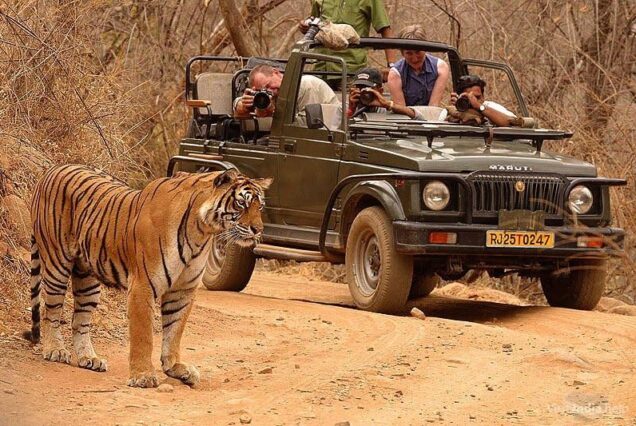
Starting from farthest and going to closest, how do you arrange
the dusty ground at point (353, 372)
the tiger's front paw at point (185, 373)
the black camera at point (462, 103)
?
1. the black camera at point (462, 103)
2. the tiger's front paw at point (185, 373)
3. the dusty ground at point (353, 372)

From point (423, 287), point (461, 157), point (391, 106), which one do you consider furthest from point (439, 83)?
point (461, 157)

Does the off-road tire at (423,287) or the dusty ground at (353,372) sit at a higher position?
the dusty ground at (353,372)

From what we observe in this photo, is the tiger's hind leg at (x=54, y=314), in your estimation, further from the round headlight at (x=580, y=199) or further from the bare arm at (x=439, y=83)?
the bare arm at (x=439, y=83)

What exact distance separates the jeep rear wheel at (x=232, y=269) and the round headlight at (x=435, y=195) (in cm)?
228

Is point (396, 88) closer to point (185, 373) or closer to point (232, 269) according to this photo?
point (232, 269)

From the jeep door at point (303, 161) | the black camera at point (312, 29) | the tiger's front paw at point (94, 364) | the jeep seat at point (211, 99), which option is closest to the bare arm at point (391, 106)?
the jeep door at point (303, 161)

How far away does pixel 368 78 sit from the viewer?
11773 millimetres

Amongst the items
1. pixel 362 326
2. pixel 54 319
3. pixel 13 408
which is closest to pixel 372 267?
pixel 362 326

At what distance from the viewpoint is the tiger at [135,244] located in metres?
7.98

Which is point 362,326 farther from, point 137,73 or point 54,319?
point 137,73

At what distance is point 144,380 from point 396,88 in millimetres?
5103

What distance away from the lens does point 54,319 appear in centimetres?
865

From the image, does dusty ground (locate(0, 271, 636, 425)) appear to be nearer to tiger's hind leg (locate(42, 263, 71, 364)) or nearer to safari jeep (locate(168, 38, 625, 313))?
tiger's hind leg (locate(42, 263, 71, 364))

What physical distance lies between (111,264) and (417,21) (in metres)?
10.1
